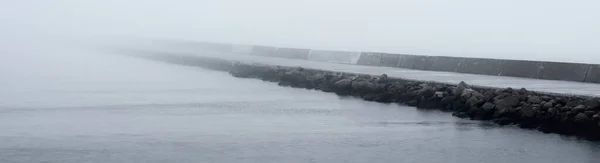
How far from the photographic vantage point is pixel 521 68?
2056 centimetres

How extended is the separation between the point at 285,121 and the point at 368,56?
1451cm

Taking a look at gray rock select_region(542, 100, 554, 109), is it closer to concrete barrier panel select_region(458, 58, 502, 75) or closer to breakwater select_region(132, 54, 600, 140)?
breakwater select_region(132, 54, 600, 140)

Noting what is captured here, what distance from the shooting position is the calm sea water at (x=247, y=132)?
1176 centimetres

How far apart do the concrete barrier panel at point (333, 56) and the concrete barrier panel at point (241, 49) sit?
9915 mm

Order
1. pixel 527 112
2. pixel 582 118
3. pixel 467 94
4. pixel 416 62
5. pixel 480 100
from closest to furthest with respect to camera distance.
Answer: pixel 582 118 → pixel 527 112 → pixel 480 100 → pixel 467 94 → pixel 416 62

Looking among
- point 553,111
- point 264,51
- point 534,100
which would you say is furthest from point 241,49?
point 553,111

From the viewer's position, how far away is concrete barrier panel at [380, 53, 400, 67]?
89.7 ft

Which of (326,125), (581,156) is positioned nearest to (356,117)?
(326,125)

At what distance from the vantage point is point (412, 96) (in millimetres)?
18203

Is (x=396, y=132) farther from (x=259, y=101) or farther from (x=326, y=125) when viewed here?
(x=259, y=101)

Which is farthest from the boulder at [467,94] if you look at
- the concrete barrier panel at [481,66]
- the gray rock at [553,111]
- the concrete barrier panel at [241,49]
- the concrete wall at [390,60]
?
the concrete barrier panel at [241,49]

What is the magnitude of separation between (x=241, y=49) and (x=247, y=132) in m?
32.8

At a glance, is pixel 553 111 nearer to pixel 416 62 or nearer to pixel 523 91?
pixel 523 91

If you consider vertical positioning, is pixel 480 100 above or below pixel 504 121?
above
